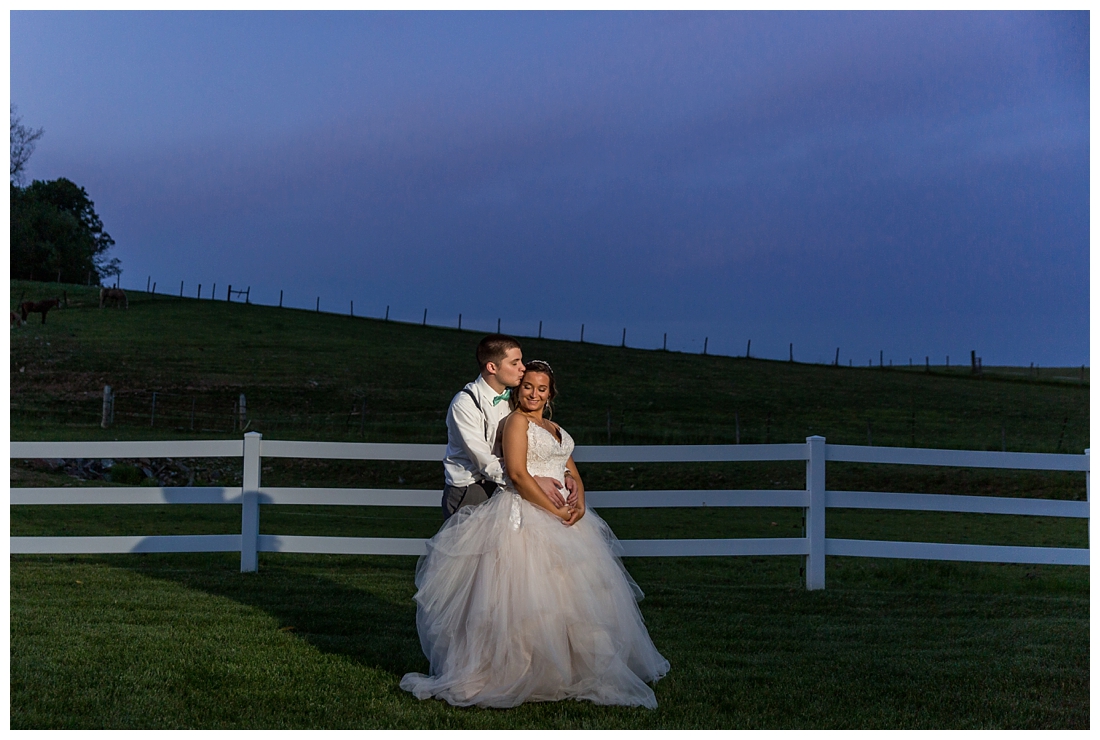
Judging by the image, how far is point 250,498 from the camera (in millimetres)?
9180

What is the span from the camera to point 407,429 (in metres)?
32.2

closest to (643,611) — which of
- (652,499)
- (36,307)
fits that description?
(652,499)

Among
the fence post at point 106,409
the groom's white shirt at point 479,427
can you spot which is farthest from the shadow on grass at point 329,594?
the fence post at point 106,409

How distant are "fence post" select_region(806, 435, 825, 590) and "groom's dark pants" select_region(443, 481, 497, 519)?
443 centimetres

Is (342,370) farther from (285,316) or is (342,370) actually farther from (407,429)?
(285,316)

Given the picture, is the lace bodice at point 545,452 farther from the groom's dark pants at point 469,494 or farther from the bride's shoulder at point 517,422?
the groom's dark pants at point 469,494

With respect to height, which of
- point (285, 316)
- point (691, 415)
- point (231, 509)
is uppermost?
point (285, 316)

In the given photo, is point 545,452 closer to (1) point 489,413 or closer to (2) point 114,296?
(1) point 489,413

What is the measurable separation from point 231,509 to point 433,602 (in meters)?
14.5

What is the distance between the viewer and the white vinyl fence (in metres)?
9.00

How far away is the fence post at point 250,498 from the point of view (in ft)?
30.0

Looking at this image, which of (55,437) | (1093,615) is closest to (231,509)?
(55,437)

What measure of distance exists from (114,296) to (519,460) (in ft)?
184

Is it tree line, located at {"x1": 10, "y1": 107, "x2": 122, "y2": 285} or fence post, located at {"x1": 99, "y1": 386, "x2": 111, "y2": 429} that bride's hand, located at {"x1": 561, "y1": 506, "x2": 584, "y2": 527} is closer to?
fence post, located at {"x1": 99, "y1": 386, "x2": 111, "y2": 429}
